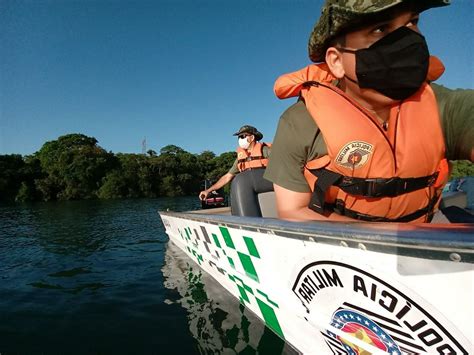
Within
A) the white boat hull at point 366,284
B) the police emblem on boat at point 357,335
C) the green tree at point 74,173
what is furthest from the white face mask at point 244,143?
the green tree at point 74,173

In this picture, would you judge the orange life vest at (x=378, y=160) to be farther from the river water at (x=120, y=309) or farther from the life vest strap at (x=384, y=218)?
the river water at (x=120, y=309)

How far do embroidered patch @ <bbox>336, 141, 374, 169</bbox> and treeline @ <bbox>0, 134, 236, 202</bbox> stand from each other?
2921 centimetres

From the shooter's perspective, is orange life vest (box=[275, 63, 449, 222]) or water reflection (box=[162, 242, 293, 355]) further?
water reflection (box=[162, 242, 293, 355])

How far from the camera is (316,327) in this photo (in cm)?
163

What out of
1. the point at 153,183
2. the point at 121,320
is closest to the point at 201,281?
the point at 121,320

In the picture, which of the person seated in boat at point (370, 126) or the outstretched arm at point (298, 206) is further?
the outstretched arm at point (298, 206)

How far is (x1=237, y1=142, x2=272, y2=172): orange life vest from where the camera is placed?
548 centimetres

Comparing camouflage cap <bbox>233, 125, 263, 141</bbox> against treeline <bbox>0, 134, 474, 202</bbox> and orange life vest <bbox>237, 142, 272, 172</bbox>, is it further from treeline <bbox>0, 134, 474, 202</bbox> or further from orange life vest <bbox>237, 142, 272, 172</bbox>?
treeline <bbox>0, 134, 474, 202</bbox>

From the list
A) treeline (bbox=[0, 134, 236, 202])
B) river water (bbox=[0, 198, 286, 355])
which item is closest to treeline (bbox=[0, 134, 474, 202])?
treeline (bbox=[0, 134, 236, 202])

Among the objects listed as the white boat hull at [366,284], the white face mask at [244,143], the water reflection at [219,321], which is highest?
the white face mask at [244,143]

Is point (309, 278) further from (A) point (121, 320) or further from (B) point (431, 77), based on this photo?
(A) point (121, 320)

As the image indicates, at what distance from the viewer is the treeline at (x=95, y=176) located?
3497cm

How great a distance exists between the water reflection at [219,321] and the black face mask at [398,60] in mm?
1973

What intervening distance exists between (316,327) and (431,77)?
4.84ft
